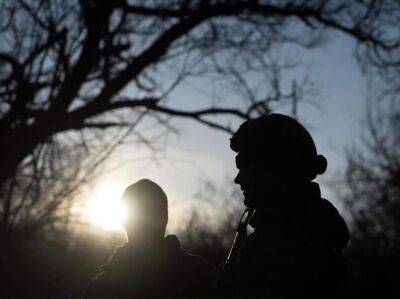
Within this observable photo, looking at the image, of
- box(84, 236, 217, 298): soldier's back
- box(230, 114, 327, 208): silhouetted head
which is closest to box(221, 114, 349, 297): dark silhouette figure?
box(230, 114, 327, 208): silhouetted head

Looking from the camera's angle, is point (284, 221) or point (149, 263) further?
point (149, 263)

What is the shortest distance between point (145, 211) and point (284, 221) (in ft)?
3.71

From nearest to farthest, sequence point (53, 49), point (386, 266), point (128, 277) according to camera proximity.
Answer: point (128, 277) → point (53, 49) → point (386, 266)

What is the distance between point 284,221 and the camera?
92.0 inches

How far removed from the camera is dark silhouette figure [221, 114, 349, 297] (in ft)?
7.36

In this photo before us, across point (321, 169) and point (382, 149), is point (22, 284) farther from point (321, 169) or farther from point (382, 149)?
point (382, 149)

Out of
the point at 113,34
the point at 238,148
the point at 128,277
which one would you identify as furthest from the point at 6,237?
the point at 113,34

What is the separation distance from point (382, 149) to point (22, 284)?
841 inches

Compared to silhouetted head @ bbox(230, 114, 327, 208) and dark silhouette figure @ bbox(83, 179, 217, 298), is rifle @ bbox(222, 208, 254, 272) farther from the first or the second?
dark silhouette figure @ bbox(83, 179, 217, 298)

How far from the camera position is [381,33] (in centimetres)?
1041

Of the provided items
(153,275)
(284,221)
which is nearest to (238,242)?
(284,221)

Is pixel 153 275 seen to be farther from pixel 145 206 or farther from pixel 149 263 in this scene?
pixel 145 206

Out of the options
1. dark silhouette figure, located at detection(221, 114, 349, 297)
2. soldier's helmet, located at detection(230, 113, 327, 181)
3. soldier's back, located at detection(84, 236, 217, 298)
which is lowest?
soldier's back, located at detection(84, 236, 217, 298)

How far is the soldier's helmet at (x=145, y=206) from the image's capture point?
3.26 meters
